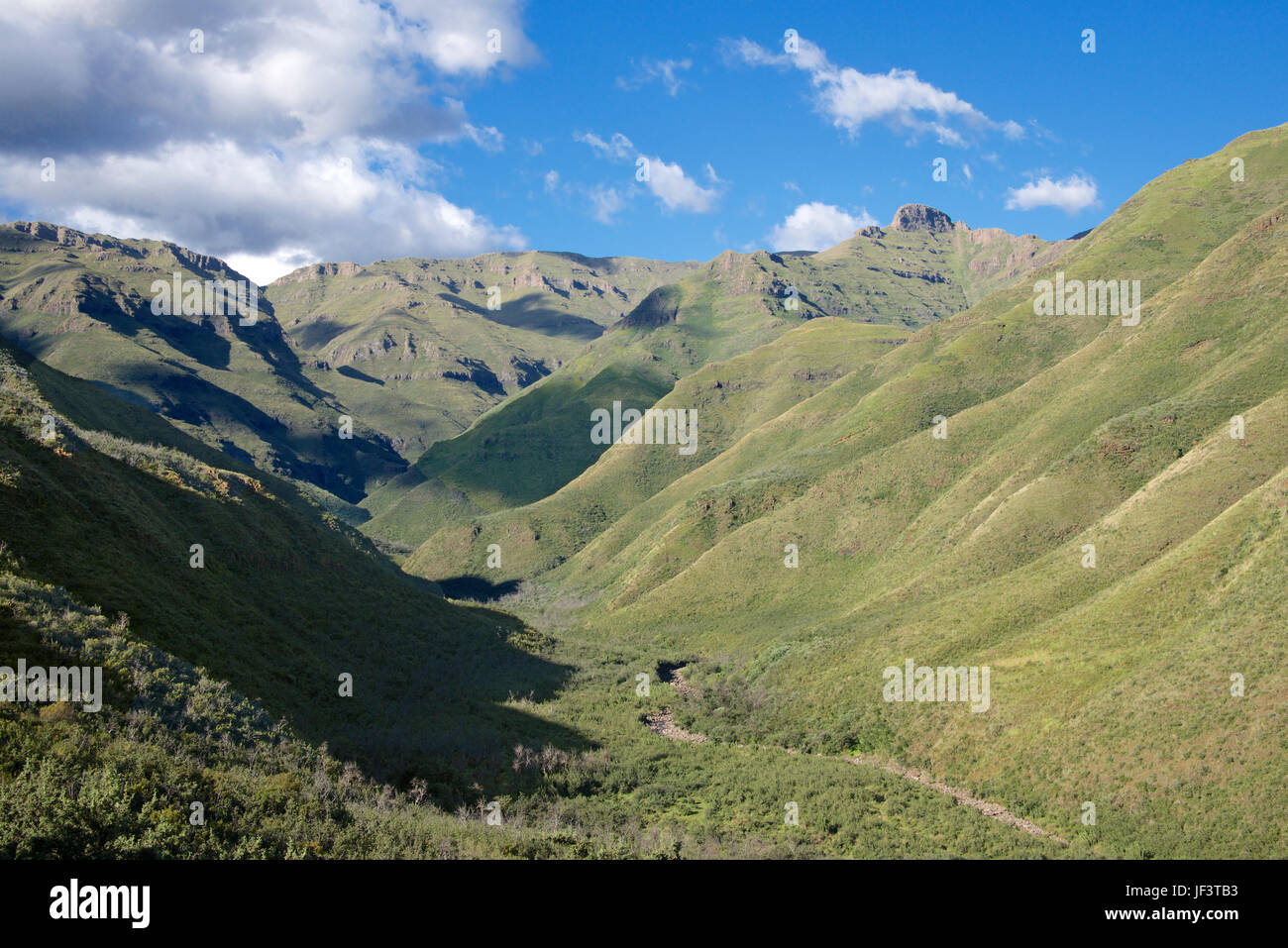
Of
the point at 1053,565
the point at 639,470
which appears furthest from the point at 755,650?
the point at 639,470

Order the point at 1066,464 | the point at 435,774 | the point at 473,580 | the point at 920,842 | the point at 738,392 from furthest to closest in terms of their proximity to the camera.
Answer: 1. the point at 738,392
2. the point at 473,580
3. the point at 1066,464
4. the point at 435,774
5. the point at 920,842

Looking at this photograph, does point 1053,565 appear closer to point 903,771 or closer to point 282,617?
point 903,771

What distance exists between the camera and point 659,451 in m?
173

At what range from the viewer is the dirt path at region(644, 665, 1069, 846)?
3303 centimetres

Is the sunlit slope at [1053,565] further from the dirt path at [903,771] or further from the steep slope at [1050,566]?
the dirt path at [903,771]

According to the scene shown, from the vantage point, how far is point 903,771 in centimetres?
4078

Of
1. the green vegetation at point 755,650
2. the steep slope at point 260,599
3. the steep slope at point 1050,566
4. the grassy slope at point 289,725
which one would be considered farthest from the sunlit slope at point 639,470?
the grassy slope at point 289,725

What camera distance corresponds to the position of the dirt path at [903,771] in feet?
108

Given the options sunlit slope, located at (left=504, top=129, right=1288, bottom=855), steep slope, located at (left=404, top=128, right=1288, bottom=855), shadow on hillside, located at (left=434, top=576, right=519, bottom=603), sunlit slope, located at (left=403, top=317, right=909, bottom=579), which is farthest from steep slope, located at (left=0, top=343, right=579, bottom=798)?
sunlit slope, located at (left=403, top=317, right=909, bottom=579)

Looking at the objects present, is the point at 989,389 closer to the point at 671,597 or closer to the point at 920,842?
the point at 671,597

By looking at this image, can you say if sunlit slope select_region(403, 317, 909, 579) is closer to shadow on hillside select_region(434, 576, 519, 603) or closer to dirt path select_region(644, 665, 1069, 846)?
shadow on hillside select_region(434, 576, 519, 603)

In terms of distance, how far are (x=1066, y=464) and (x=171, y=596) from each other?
2731 inches

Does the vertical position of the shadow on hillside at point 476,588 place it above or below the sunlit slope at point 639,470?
below
